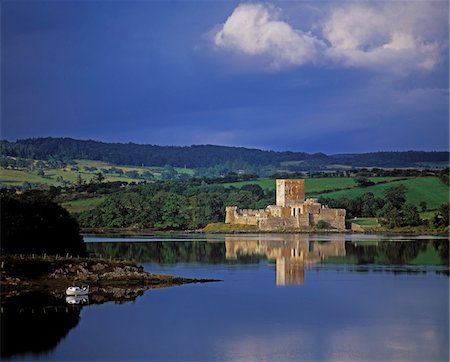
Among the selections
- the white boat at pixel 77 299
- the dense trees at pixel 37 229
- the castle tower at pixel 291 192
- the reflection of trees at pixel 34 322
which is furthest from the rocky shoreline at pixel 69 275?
the castle tower at pixel 291 192

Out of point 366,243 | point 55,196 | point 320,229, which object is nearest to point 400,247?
point 366,243

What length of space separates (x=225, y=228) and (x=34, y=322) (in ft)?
174

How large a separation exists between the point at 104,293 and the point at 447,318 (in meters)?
9.51

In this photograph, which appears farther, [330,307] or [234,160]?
[234,160]

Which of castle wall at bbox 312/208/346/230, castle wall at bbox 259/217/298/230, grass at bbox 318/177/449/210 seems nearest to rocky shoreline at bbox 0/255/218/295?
castle wall at bbox 259/217/298/230

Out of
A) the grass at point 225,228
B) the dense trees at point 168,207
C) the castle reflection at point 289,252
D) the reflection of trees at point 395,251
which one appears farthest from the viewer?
the dense trees at point 168,207

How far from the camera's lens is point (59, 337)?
21.0 meters

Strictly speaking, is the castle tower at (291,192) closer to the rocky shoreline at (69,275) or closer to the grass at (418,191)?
the grass at (418,191)

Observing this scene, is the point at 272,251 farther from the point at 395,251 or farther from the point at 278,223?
the point at 278,223

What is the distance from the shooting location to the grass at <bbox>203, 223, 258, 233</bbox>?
7319cm

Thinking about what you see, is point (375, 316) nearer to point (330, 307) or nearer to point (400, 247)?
point (330, 307)

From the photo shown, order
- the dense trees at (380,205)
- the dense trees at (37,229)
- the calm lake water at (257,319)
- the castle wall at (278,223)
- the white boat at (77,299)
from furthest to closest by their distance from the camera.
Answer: the castle wall at (278,223)
the dense trees at (380,205)
the dense trees at (37,229)
the white boat at (77,299)
the calm lake water at (257,319)

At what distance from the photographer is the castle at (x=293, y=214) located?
71.6 metres

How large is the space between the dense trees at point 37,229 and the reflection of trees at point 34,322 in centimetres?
483
